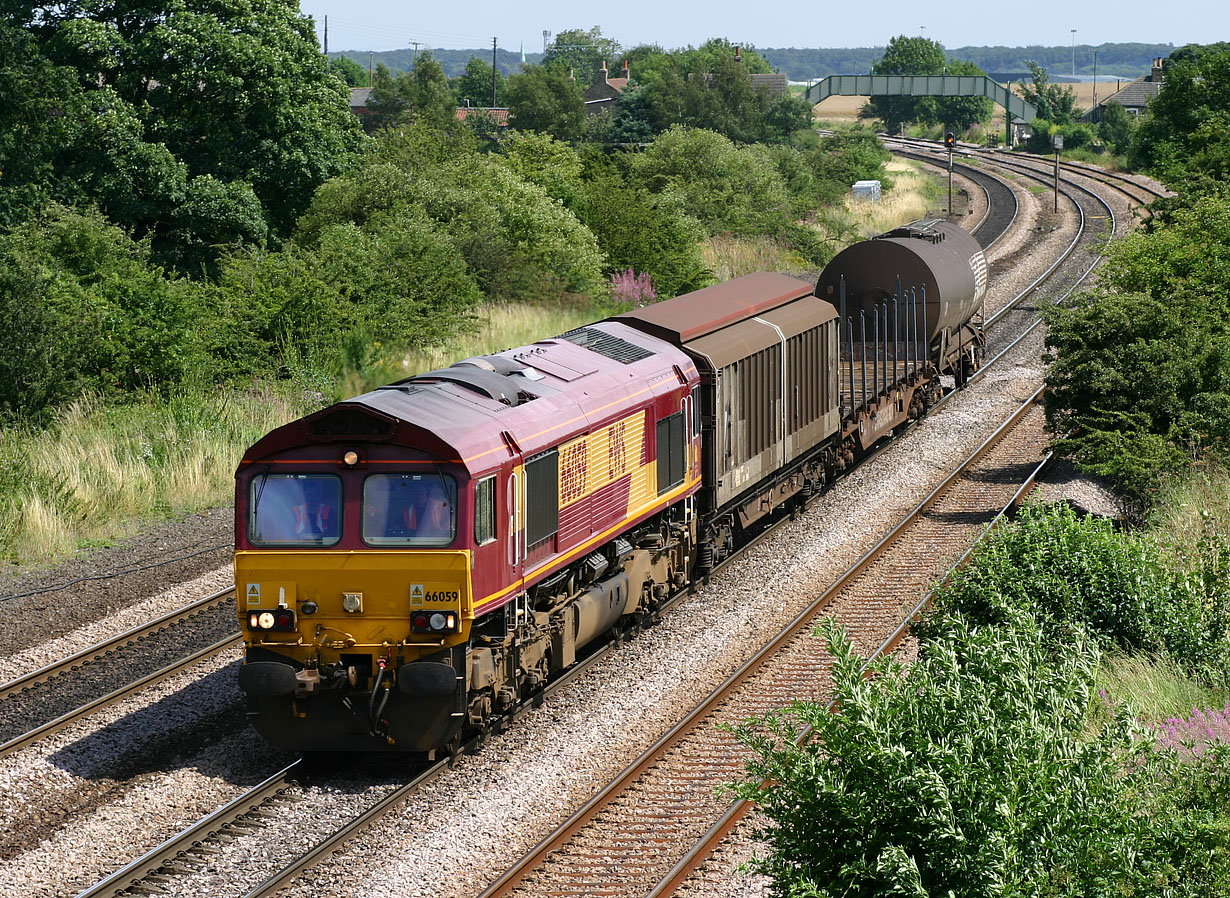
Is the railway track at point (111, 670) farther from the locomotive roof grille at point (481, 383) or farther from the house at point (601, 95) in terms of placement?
the house at point (601, 95)

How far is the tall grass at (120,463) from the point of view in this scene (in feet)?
66.1

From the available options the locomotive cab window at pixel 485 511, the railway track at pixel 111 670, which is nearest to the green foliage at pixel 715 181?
the railway track at pixel 111 670

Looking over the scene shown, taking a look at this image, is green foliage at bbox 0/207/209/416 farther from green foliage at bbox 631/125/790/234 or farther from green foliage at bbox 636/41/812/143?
green foliage at bbox 636/41/812/143

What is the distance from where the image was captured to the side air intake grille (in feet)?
40.0

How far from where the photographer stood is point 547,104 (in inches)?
3243

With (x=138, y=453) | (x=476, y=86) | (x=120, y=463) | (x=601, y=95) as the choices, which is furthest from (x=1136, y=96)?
(x=120, y=463)

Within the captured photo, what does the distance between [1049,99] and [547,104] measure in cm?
6133

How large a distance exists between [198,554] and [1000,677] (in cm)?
1408

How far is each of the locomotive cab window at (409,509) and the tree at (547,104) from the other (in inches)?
2781

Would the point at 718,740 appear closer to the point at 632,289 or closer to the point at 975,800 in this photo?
the point at 975,800

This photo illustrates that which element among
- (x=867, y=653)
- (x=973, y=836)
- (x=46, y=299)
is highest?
(x=46, y=299)

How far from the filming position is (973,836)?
7523mm

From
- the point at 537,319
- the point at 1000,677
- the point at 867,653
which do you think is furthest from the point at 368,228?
the point at 1000,677

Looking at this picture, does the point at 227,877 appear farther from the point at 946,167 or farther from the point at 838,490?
the point at 946,167
